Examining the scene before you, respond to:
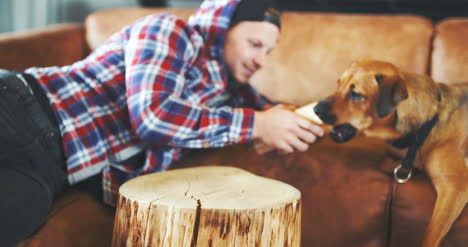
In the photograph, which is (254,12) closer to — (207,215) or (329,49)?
(329,49)

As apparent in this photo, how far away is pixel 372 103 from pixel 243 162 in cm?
46

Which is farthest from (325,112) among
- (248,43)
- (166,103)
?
(166,103)

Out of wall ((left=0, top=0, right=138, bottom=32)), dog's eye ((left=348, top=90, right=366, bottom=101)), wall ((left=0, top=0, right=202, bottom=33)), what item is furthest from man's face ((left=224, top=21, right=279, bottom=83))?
wall ((left=0, top=0, right=138, bottom=32))

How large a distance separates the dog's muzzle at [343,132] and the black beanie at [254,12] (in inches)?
17.1

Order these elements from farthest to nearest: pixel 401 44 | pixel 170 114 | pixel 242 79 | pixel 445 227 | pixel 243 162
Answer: pixel 401 44 → pixel 242 79 → pixel 243 162 → pixel 170 114 → pixel 445 227

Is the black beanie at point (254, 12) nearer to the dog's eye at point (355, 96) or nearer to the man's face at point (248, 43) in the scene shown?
the man's face at point (248, 43)

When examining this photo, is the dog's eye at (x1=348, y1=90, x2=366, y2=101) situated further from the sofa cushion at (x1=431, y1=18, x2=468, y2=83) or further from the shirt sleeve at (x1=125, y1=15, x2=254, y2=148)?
the sofa cushion at (x1=431, y1=18, x2=468, y2=83)

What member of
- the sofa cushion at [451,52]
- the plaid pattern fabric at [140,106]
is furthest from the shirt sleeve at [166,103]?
the sofa cushion at [451,52]

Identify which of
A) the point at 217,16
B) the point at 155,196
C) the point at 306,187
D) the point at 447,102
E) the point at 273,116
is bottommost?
the point at 306,187

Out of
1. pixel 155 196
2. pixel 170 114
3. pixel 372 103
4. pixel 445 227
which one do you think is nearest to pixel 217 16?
pixel 170 114

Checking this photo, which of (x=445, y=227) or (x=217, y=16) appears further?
(x=217, y=16)

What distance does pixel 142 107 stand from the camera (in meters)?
1.32

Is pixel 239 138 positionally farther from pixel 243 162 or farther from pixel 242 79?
pixel 242 79

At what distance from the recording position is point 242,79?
165 centimetres
